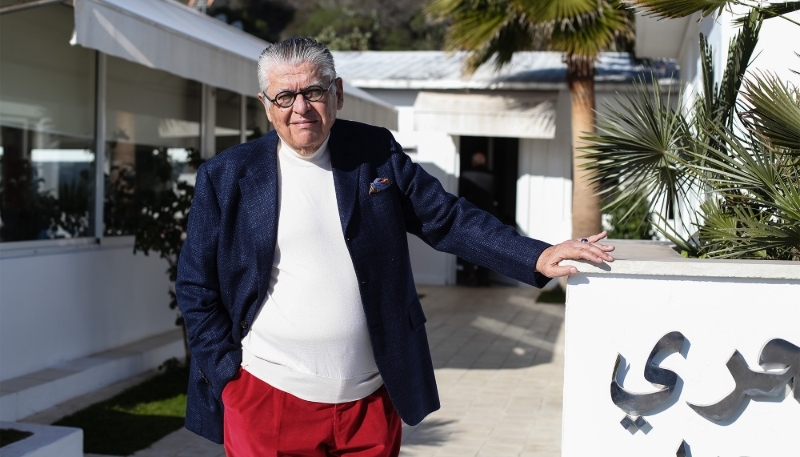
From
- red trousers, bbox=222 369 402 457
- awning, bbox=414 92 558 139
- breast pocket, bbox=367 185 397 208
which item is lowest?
red trousers, bbox=222 369 402 457

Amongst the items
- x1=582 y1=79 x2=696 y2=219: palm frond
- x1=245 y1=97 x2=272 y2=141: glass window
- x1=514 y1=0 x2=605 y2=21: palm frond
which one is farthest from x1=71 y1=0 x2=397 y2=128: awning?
x1=514 y1=0 x2=605 y2=21: palm frond

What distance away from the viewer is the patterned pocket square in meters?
2.86

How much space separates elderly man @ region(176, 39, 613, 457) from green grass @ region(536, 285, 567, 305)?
9772mm

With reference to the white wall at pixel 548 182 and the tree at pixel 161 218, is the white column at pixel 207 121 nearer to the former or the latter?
the tree at pixel 161 218

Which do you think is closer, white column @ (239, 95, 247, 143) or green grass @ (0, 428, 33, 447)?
green grass @ (0, 428, 33, 447)

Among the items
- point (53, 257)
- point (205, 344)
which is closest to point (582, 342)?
point (205, 344)

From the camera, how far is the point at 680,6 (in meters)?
4.25

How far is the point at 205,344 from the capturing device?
285 centimetres

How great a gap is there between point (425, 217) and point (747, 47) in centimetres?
236

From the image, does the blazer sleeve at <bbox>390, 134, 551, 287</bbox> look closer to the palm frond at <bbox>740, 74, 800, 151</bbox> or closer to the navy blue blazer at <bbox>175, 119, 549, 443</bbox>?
the navy blue blazer at <bbox>175, 119, 549, 443</bbox>

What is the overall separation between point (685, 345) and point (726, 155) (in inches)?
60.1

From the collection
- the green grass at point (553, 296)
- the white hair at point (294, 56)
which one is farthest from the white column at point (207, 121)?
the white hair at point (294, 56)

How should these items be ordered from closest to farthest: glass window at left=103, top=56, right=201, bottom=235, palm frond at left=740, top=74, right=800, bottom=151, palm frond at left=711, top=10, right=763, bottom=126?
palm frond at left=740, top=74, right=800, bottom=151
palm frond at left=711, top=10, right=763, bottom=126
glass window at left=103, top=56, right=201, bottom=235

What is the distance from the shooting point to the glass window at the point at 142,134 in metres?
7.32
